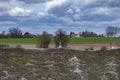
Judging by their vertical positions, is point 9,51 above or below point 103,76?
above

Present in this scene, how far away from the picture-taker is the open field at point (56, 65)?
14484 millimetres

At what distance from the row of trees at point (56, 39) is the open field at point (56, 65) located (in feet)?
50.0

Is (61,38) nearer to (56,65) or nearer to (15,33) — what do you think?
(56,65)

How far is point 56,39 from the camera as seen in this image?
3500 centimetres

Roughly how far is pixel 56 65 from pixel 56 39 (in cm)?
1905

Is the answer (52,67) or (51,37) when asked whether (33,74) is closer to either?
(52,67)

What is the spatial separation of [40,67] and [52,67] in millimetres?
533

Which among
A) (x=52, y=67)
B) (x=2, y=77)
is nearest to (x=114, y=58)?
(x=52, y=67)

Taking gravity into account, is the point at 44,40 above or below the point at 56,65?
above

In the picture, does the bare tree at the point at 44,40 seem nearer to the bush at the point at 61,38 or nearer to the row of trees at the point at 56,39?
the row of trees at the point at 56,39

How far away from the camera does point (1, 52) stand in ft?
56.2

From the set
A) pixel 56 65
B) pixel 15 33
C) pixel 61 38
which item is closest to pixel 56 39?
pixel 61 38

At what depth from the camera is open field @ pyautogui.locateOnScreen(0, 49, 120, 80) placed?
14484 mm

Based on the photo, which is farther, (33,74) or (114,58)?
(114,58)
